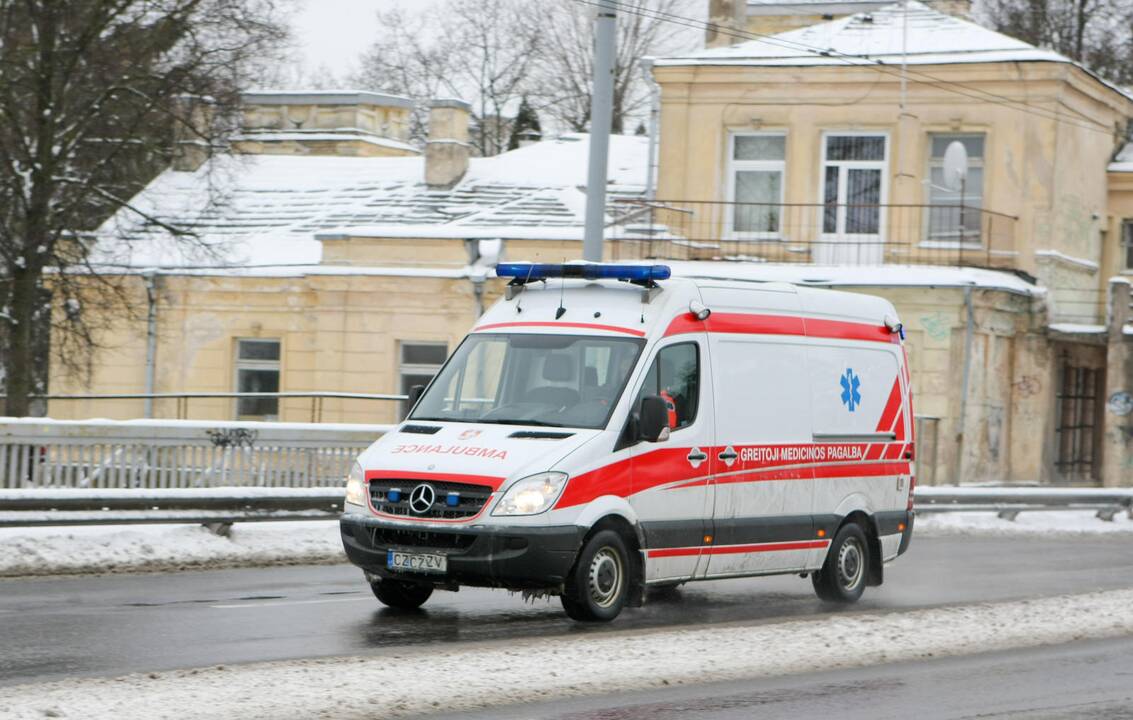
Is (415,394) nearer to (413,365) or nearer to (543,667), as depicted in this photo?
(543,667)

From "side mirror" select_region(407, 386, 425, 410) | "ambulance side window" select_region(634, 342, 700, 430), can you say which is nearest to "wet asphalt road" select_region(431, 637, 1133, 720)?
"ambulance side window" select_region(634, 342, 700, 430)

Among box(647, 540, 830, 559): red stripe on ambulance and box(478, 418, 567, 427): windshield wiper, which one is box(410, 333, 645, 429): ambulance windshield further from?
box(647, 540, 830, 559): red stripe on ambulance

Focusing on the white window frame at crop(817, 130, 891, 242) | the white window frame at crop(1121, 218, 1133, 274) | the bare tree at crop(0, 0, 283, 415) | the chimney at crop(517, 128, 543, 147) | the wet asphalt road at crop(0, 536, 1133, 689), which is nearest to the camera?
the wet asphalt road at crop(0, 536, 1133, 689)

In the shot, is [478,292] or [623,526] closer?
[623,526]

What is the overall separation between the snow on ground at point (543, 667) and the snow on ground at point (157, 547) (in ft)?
18.6

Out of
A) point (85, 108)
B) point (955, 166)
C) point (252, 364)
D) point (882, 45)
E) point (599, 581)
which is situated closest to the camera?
point (599, 581)

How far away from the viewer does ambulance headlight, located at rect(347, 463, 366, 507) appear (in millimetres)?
12820

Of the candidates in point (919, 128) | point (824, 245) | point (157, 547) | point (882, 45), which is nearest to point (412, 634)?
point (157, 547)

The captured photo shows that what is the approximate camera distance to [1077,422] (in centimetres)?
3759

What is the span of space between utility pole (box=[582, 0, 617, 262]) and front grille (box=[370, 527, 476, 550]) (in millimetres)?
7764

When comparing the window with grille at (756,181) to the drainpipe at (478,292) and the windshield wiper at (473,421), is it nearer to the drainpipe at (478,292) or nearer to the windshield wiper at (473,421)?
the drainpipe at (478,292)

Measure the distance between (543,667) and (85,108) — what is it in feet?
54.1

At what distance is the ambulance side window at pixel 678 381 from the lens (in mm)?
13336

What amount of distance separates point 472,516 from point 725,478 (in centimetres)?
233
